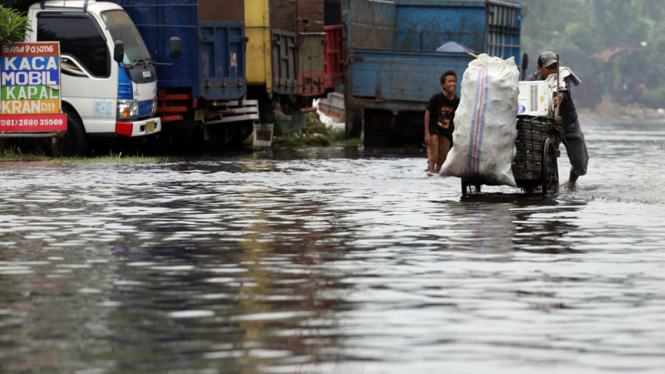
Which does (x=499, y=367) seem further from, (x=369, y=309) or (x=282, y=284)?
(x=282, y=284)

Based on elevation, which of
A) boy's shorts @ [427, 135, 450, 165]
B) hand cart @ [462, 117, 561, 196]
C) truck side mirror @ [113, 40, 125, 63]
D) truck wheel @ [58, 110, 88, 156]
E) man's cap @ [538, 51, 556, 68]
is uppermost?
man's cap @ [538, 51, 556, 68]

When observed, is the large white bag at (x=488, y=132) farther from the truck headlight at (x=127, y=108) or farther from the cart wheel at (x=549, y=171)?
the truck headlight at (x=127, y=108)

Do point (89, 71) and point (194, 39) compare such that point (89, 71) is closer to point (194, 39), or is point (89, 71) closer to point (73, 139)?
point (73, 139)

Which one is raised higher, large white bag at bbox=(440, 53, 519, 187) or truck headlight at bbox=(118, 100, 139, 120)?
large white bag at bbox=(440, 53, 519, 187)

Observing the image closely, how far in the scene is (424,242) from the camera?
10.5 m

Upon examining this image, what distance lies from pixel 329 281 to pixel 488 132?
6.69 m

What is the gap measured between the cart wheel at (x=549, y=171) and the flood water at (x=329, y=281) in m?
0.32

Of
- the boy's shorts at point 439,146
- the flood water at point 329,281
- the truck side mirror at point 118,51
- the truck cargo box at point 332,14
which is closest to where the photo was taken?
the flood water at point 329,281

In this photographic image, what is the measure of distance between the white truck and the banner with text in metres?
0.46

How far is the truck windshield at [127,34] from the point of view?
2311cm

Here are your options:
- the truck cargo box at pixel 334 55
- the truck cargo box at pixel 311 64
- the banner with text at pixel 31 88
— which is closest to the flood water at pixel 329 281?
the banner with text at pixel 31 88

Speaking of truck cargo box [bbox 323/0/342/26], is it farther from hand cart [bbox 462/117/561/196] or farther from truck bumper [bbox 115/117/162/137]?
hand cart [bbox 462/117/561/196]

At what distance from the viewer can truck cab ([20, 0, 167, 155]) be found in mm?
22844

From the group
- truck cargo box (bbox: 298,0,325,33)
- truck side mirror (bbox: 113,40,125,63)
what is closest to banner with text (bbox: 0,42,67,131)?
truck side mirror (bbox: 113,40,125,63)
